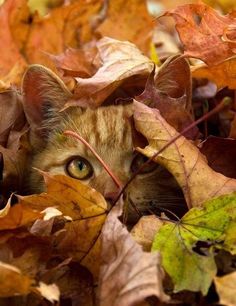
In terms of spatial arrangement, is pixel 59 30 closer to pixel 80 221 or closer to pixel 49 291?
pixel 80 221

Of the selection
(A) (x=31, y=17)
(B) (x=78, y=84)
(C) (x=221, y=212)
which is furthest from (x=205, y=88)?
(C) (x=221, y=212)

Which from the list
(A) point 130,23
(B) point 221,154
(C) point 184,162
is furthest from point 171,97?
(A) point 130,23

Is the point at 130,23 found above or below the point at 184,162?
below

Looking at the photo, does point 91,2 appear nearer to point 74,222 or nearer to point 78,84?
point 78,84

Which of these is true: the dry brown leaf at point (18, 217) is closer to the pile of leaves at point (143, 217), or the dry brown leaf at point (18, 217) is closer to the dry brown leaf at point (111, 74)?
the pile of leaves at point (143, 217)

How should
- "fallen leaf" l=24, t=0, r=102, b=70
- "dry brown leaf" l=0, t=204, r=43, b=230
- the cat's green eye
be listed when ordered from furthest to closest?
"fallen leaf" l=24, t=0, r=102, b=70, the cat's green eye, "dry brown leaf" l=0, t=204, r=43, b=230

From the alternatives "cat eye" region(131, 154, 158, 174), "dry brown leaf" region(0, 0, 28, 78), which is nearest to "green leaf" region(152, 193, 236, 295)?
"cat eye" region(131, 154, 158, 174)

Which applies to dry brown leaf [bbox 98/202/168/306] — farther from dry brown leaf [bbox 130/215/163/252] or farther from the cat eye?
the cat eye
